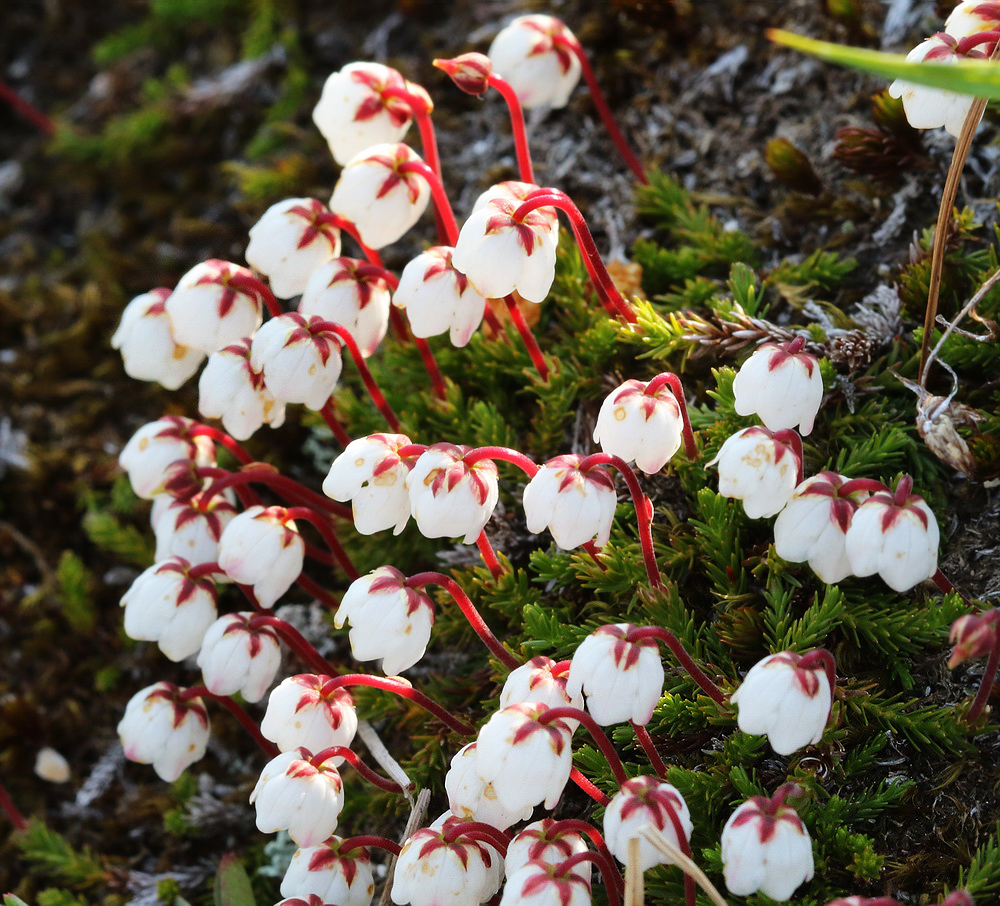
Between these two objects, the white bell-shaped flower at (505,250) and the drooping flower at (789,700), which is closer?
the drooping flower at (789,700)

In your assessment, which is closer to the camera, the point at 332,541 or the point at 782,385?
the point at 782,385

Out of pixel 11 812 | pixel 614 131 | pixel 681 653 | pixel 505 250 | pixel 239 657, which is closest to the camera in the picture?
pixel 681 653

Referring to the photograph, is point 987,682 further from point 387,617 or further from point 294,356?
point 294,356

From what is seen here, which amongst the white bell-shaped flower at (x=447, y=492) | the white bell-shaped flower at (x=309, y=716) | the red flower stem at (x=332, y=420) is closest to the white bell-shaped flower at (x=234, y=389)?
the red flower stem at (x=332, y=420)

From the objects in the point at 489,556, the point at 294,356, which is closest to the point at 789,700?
the point at 489,556

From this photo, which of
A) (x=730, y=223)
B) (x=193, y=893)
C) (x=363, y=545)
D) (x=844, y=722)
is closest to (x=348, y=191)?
(x=363, y=545)

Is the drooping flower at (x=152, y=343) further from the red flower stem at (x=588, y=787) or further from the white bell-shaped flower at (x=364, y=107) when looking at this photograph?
the red flower stem at (x=588, y=787)
